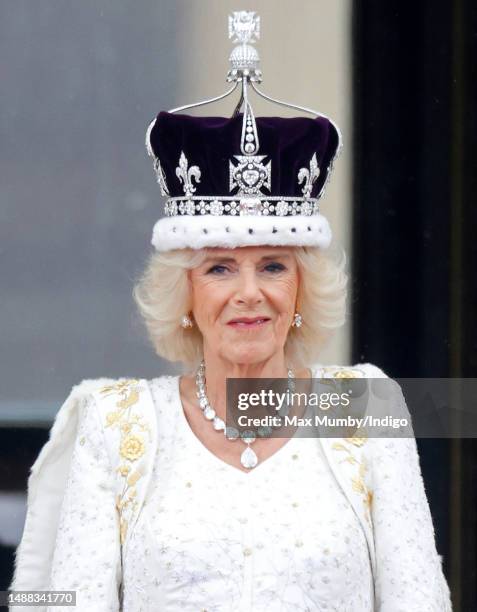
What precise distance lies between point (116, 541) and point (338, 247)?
2.58 feet

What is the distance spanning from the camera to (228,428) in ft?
10.3

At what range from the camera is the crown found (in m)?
3.06

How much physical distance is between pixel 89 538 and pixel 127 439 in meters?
0.22

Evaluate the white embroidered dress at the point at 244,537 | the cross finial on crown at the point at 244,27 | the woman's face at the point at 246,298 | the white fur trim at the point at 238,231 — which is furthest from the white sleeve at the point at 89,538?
the cross finial on crown at the point at 244,27

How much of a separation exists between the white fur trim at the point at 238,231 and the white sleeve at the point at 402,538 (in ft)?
1.44

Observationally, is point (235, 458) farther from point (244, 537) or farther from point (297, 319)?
point (297, 319)

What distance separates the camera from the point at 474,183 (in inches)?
164

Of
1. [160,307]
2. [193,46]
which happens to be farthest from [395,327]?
[160,307]

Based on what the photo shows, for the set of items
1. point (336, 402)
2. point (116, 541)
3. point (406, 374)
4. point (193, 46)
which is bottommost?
point (116, 541)

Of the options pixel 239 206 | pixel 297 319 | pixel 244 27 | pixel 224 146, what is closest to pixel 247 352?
pixel 297 319

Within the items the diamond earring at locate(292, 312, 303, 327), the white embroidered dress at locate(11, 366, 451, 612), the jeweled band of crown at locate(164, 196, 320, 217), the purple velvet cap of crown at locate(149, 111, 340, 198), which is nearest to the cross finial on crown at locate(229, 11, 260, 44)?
the purple velvet cap of crown at locate(149, 111, 340, 198)

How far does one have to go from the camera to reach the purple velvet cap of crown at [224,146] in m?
3.09

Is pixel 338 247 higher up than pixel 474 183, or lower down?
lower down

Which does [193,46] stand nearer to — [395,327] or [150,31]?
[150,31]
